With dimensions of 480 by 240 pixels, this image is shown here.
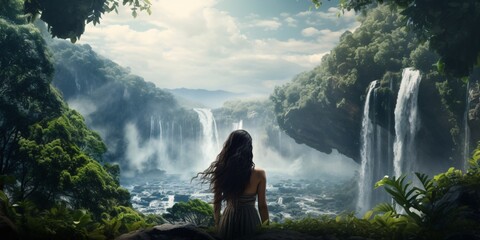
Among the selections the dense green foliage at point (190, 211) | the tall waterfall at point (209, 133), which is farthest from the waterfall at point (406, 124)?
the tall waterfall at point (209, 133)

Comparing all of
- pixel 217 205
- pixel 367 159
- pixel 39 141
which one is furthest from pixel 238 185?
pixel 367 159

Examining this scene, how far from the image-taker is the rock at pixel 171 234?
4.43m

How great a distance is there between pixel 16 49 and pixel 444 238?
1489 centimetres

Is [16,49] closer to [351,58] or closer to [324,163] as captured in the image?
[351,58]

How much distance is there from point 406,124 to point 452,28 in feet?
78.6

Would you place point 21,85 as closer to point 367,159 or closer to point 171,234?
point 171,234

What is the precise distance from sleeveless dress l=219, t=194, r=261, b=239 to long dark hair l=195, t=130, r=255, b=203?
0.36ft

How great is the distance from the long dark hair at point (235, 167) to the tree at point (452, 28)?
14.9ft

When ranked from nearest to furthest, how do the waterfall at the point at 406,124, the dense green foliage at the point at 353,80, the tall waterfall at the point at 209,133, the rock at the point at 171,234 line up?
1. the rock at the point at 171,234
2. the waterfall at the point at 406,124
3. the dense green foliage at the point at 353,80
4. the tall waterfall at the point at 209,133

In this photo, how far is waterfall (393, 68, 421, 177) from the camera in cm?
2914

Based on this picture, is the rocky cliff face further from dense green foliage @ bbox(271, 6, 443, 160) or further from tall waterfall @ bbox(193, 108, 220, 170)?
tall waterfall @ bbox(193, 108, 220, 170)

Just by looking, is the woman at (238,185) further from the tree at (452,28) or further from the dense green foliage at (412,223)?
the tree at (452,28)

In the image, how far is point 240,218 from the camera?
476 cm

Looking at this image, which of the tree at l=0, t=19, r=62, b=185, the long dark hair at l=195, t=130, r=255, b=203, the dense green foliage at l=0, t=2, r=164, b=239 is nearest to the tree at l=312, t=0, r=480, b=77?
the long dark hair at l=195, t=130, r=255, b=203
